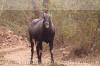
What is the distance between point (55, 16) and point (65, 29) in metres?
1.08

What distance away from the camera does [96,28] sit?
444 inches

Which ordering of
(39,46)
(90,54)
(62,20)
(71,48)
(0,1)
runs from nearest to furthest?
(39,46) → (90,54) → (71,48) → (62,20) → (0,1)

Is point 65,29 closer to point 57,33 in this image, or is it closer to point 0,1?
point 57,33

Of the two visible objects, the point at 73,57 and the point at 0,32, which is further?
the point at 0,32

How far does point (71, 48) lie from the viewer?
12242mm

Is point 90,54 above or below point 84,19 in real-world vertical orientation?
below

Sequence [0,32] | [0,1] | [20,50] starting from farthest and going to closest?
[0,1], [0,32], [20,50]

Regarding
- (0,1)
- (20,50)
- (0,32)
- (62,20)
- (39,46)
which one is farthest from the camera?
(0,1)

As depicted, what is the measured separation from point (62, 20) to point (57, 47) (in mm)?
1643

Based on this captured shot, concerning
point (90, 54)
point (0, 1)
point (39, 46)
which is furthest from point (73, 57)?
point (0, 1)

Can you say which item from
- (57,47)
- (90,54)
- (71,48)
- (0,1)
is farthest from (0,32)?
(90,54)

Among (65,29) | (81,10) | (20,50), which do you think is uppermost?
(81,10)

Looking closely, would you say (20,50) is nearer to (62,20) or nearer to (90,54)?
(62,20)

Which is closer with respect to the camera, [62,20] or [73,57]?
[73,57]
